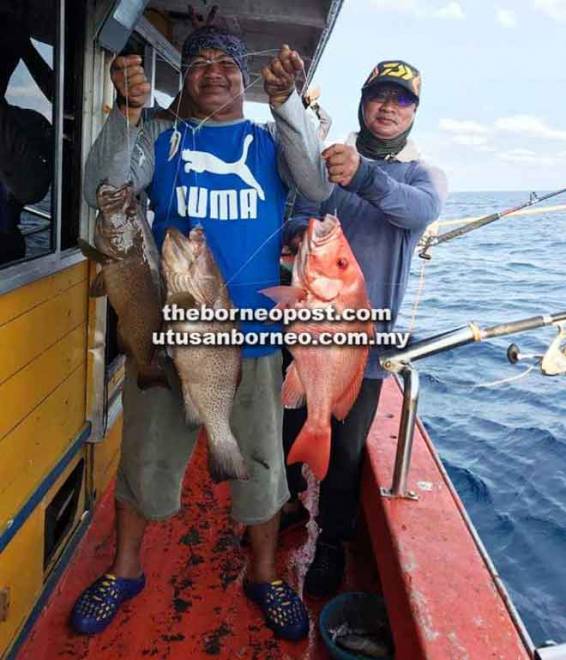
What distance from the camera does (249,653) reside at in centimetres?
285

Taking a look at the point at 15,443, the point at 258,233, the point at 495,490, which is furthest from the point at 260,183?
the point at 495,490

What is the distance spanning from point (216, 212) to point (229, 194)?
0.30 ft

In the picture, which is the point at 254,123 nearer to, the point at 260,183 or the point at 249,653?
the point at 260,183

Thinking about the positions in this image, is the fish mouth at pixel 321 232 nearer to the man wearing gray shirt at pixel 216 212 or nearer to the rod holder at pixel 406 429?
the man wearing gray shirt at pixel 216 212

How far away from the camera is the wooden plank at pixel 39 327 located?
2467mm

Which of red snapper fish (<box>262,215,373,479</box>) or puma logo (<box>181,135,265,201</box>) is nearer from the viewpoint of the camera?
red snapper fish (<box>262,215,373,479</box>)

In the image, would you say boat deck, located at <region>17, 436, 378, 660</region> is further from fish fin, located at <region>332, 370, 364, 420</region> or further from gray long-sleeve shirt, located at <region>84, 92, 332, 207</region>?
gray long-sleeve shirt, located at <region>84, 92, 332, 207</region>

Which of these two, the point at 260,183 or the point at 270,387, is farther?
the point at 270,387

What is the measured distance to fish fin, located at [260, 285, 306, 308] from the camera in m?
2.35

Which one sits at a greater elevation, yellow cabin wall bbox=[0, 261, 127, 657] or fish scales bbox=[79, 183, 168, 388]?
fish scales bbox=[79, 183, 168, 388]

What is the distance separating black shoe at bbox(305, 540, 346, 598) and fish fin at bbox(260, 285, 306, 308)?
5.10 ft

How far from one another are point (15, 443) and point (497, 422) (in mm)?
7124

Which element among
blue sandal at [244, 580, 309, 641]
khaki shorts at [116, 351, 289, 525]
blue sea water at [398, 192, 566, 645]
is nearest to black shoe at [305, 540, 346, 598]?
blue sandal at [244, 580, 309, 641]

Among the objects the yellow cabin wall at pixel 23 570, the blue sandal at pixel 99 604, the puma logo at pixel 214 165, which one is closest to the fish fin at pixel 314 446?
the puma logo at pixel 214 165
